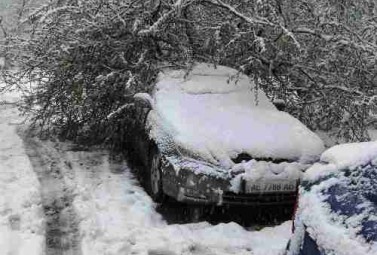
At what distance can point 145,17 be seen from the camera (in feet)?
32.0

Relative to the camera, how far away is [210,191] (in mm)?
6395

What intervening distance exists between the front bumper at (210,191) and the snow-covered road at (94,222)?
0.91 feet

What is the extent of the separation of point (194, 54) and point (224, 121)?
3.08 metres

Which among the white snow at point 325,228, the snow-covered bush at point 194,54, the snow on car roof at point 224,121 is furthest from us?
the snow-covered bush at point 194,54

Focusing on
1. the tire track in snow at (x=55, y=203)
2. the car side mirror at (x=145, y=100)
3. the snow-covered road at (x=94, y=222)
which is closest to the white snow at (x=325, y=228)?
the snow-covered road at (x=94, y=222)

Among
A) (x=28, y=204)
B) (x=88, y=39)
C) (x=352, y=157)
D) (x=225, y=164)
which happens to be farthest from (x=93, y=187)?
(x=352, y=157)

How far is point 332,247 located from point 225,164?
2783mm

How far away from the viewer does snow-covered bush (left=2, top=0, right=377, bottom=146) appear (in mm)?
9555

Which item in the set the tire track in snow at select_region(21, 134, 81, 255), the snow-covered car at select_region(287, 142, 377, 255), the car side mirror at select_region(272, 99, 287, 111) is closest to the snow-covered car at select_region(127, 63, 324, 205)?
the car side mirror at select_region(272, 99, 287, 111)

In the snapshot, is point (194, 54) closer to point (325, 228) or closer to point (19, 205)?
point (19, 205)

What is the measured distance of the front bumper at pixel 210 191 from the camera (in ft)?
20.9

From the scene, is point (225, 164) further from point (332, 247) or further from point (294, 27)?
point (294, 27)

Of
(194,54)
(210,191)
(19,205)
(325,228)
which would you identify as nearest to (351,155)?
(325,228)

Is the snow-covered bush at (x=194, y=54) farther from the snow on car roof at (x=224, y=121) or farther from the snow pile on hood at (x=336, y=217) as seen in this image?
the snow pile on hood at (x=336, y=217)
